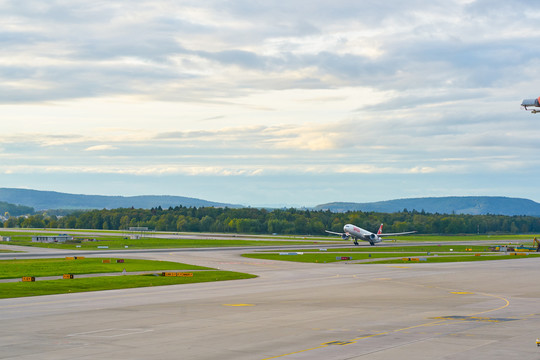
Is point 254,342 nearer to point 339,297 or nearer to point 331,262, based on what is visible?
point 339,297

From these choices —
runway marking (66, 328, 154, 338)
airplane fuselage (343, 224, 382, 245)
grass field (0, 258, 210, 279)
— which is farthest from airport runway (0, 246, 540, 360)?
airplane fuselage (343, 224, 382, 245)

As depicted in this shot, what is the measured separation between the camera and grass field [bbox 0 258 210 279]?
65500mm

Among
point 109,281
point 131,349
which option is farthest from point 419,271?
point 131,349

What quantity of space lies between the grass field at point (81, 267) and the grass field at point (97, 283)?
26.6ft

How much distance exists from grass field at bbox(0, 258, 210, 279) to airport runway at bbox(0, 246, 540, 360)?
650 inches

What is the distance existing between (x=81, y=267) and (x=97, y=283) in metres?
18.7

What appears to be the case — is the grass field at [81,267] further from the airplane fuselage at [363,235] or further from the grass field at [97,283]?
the airplane fuselage at [363,235]

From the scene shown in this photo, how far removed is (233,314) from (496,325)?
1480cm

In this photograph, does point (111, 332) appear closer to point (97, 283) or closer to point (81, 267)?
point (97, 283)

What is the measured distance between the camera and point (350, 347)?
27203 millimetres

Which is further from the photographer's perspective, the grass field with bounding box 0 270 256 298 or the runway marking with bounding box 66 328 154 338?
the grass field with bounding box 0 270 256 298

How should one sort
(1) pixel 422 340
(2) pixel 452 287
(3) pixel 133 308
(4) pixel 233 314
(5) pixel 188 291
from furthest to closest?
1. (2) pixel 452 287
2. (5) pixel 188 291
3. (3) pixel 133 308
4. (4) pixel 233 314
5. (1) pixel 422 340

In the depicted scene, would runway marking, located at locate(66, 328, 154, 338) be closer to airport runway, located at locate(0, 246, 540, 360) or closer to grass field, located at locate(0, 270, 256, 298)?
airport runway, located at locate(0, 246, 540, 360)

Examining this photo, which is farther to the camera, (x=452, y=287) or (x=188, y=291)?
(x=452, y=287)
